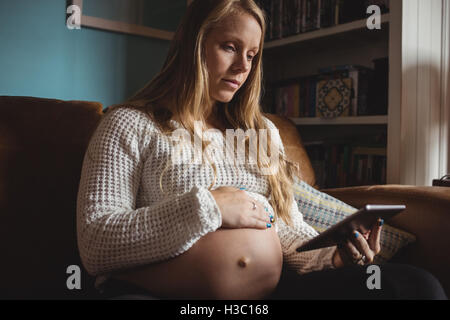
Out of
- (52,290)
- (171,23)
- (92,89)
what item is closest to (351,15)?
(171,23)

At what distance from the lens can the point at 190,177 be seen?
3.04 feet

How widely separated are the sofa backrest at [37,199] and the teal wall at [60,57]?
45 centimetres

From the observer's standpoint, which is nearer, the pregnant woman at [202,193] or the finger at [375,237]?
the pregnant woman at [202,193]

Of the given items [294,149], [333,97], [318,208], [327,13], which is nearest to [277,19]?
[327,13]

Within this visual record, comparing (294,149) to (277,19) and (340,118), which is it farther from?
(277,19)

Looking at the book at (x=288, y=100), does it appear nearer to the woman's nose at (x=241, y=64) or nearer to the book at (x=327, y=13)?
the book at (x=327, y=13)

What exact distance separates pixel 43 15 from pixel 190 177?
1044 millimetres

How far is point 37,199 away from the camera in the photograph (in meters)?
1.05

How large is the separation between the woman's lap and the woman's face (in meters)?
0.50

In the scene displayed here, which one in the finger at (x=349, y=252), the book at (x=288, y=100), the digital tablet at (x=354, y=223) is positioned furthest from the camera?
the book at (x=288, y=100)

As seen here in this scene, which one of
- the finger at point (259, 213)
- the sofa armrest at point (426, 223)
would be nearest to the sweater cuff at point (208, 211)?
the finger at point (259, 213)

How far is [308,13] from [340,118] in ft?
1.75

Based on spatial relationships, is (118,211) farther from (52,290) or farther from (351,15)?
(351,15)

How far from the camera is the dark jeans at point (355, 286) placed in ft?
2.61
